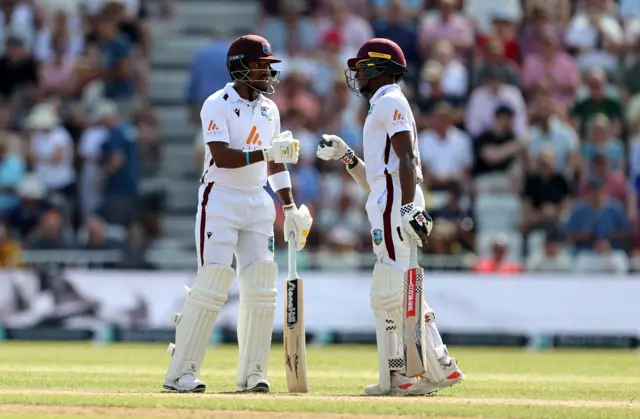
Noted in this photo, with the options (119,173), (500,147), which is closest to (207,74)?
(119,173)

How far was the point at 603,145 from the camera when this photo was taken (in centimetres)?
1720

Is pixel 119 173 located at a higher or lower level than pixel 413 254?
higher

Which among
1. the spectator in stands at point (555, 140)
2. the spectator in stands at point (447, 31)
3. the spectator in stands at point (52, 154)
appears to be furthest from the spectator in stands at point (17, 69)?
the spectator in stands at point (555, 140)

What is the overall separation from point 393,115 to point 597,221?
7887mm

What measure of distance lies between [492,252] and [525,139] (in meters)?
2.01

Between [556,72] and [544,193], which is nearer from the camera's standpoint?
[544,193]

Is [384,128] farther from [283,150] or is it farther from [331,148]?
[283,150]

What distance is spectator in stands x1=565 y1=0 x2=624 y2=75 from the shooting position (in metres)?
18.4

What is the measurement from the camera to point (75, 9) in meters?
20.4

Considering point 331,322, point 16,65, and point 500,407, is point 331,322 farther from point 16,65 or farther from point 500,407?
point 500,407

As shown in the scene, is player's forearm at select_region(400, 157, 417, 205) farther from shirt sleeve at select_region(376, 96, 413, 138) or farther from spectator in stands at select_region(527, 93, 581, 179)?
spectator in stands at select_region(527, 93, 581, 179)

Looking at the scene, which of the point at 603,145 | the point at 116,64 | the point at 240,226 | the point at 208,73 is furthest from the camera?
the point at 116,64

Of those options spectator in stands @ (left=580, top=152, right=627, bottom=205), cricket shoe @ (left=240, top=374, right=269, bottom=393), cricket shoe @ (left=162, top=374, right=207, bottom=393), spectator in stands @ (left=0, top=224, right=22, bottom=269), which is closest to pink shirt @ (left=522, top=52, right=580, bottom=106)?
spectator in stands @ (left=580, top=152, right=627, bottom=205)

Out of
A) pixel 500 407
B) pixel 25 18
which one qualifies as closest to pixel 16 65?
pixel 25 18
